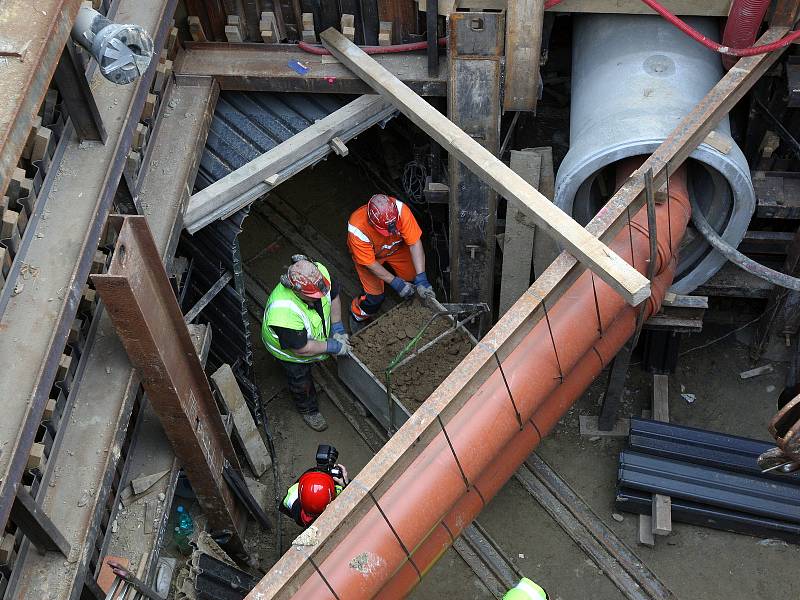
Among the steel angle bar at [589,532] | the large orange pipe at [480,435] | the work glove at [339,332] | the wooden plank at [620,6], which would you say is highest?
the wooden plank at [620,6]

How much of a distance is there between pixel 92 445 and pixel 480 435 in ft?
7.80

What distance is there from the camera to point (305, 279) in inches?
297

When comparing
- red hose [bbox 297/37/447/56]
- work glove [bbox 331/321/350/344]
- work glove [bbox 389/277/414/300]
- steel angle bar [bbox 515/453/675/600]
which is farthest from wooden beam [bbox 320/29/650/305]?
steel angle bar [bbox 515/453/675/600]

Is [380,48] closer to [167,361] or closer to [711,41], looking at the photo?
[711,41]

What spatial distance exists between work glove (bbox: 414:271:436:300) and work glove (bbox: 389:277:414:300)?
0.27 feet

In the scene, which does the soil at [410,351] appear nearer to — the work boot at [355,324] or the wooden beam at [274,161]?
the work boot at [355,324]

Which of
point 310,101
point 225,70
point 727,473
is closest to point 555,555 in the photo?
point 727,473

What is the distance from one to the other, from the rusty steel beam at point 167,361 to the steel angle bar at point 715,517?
338 centimetres

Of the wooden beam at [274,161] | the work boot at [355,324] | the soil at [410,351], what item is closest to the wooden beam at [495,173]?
the wooden beam at [274,161]

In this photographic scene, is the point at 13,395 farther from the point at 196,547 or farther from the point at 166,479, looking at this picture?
the point at 196,547

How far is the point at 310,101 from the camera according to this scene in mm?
7984

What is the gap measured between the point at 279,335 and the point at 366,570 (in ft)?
10.9

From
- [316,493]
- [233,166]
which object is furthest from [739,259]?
[233,166]

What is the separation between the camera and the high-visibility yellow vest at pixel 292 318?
7.69 meters
